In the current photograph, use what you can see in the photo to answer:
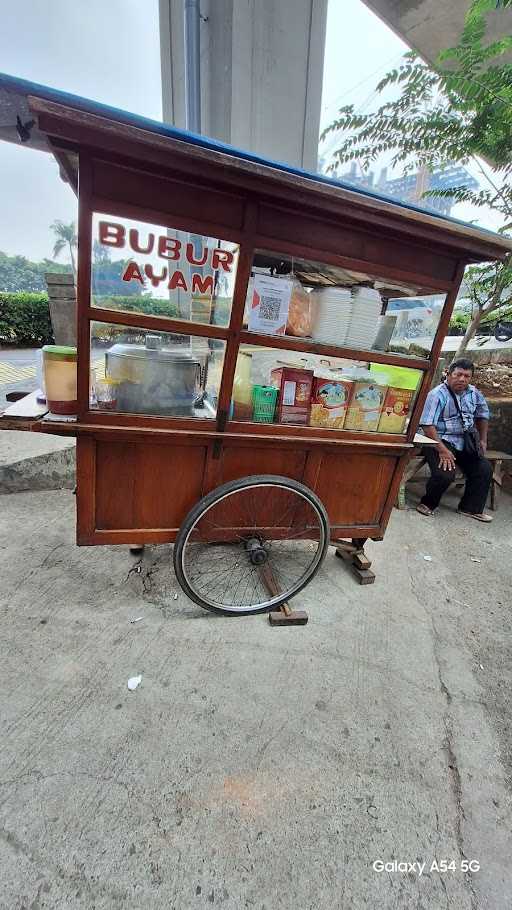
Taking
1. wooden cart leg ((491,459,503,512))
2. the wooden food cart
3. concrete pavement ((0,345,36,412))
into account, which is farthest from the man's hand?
concrete pavement ((0,345,36,412))

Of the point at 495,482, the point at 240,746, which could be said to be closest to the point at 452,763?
the point at 240,746

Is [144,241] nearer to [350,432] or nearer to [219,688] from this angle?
[350,432]

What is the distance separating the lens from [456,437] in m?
3.98

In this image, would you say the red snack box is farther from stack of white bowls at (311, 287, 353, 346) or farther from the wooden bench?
the wooden bench

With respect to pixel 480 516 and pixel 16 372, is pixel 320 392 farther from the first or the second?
pixel 16 372

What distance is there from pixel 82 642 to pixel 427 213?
8.86 ft

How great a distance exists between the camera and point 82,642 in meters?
2.02

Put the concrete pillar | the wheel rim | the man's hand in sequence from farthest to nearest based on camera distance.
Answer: the concrete pillar < the man's hand < the wheel rim

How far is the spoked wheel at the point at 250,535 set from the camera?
210 cm

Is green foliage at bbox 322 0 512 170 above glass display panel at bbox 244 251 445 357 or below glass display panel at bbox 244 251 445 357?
above

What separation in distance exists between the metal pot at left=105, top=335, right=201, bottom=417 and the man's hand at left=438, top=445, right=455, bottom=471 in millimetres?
2747

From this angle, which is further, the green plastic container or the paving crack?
the green plastic container

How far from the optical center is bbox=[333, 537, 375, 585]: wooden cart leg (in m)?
2.79

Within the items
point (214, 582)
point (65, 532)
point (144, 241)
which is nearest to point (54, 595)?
point (65, 532)
